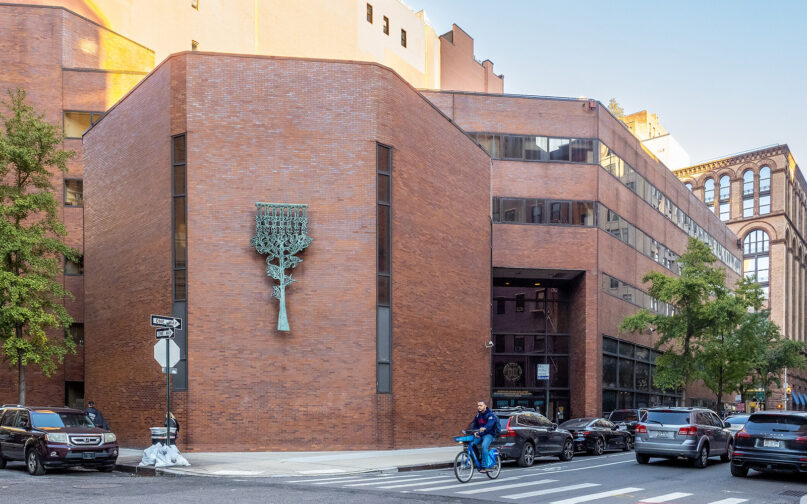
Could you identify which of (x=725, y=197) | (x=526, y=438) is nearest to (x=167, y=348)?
(x=526, y=438)

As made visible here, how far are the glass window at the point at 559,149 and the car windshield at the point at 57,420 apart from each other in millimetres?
28414

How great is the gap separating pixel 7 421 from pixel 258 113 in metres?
11.8

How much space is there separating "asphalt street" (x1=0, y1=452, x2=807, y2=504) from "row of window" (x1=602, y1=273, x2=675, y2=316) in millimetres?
22624

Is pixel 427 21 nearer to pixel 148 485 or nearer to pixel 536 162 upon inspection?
pixel 536 162

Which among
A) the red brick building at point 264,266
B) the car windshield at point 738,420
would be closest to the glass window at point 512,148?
the red brick building at point 264,266

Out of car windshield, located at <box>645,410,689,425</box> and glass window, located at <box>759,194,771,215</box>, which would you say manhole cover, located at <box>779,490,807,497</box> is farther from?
glass window, located at <box>759,194,771,215</box>

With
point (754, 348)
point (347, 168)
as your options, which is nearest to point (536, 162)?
point (754, 348)

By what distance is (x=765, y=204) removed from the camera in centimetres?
9469

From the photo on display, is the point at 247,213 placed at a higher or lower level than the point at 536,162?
lower

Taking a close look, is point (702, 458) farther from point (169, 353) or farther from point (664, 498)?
point (169, 353)

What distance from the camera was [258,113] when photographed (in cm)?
2442

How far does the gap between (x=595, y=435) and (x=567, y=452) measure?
3164 millimetres

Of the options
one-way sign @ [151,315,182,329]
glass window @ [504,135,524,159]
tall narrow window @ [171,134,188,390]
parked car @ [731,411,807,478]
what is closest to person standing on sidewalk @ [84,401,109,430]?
tall narrow window @ [171,134,188,390]

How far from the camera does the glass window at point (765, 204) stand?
94.3 m
